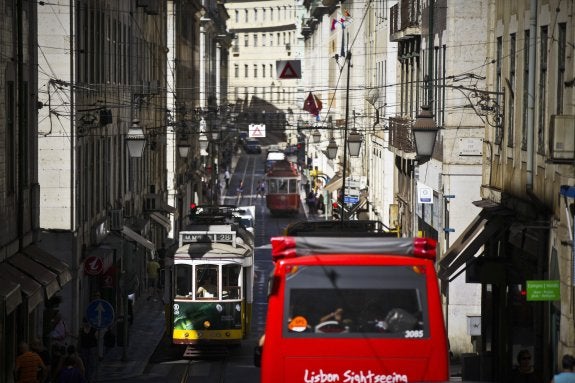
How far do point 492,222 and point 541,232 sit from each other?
422 centimetres

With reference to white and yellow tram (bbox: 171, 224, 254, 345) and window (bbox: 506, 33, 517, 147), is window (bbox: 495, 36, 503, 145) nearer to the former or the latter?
window (bbox: 506, 33, 517, 147)

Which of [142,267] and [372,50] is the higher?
[372,50]

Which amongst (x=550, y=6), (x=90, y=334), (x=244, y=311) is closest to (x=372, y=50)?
(x=244, y=311)

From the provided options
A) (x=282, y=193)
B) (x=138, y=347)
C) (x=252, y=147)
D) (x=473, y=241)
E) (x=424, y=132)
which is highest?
(x=424, y=132)

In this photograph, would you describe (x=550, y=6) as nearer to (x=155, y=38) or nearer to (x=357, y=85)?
(x=155, y=38)

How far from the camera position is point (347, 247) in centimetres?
1585

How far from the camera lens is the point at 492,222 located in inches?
1016

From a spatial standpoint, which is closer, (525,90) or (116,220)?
(525,90)

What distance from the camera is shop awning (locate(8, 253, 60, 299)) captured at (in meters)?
24.5

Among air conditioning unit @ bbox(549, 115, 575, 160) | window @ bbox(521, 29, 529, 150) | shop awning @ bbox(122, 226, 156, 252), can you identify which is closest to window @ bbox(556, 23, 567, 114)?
air conditioning unit @ bbox(549, 115, 575, 160)

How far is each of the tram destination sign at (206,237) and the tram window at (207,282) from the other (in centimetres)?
89

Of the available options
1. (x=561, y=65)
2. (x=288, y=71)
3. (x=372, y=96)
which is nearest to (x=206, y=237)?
(x=561, y=65)

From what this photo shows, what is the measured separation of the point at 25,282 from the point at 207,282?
9.25 metres

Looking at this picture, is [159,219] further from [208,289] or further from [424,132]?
[424,132]
